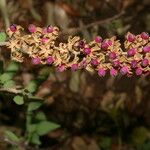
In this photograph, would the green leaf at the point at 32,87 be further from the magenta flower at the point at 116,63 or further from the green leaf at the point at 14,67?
the magenta flower at the point at 116,63

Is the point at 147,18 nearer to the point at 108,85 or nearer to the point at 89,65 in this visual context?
the point at 108,85

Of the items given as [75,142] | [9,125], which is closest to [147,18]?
[75,142]

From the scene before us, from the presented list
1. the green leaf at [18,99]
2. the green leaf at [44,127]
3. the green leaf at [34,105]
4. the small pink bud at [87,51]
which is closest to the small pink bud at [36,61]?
the small pink bud at [87,51]

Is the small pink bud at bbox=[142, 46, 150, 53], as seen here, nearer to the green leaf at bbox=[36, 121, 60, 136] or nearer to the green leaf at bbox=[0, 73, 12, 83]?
the green leaf at bbox=[0, 73, 12, 83]

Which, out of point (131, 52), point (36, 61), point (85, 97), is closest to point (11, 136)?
point (36, 61)

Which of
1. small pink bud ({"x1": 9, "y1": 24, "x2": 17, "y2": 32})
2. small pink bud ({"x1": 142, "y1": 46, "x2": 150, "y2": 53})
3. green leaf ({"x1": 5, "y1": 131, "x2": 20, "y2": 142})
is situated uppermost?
small pink bud ({"x1": 9, "y1": 24, "x2": 17, "y2": 32})

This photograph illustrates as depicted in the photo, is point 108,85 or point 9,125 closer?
point 9,125

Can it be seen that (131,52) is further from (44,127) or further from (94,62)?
(44,127)

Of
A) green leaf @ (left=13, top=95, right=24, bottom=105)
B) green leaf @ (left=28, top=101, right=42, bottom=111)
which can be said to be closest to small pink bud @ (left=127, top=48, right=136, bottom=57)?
green leaf @ (left=13, top=95, right=24, bottom=105)
